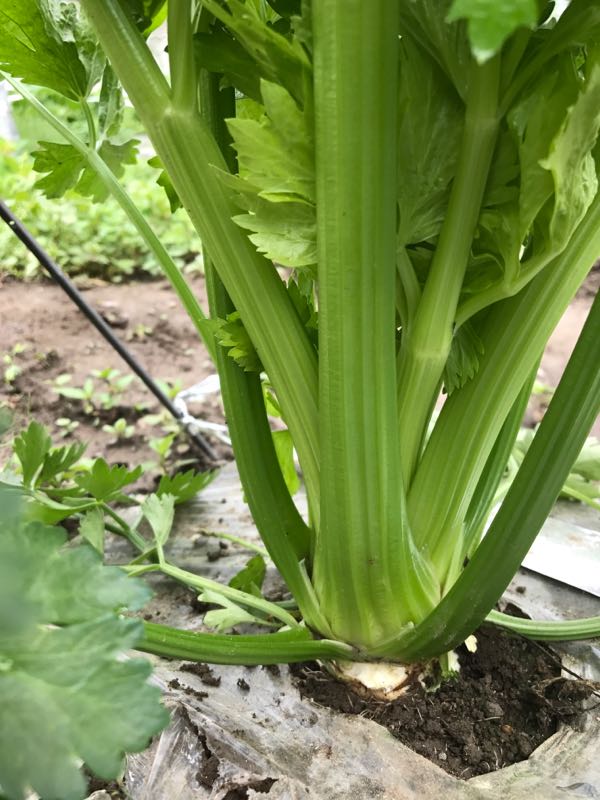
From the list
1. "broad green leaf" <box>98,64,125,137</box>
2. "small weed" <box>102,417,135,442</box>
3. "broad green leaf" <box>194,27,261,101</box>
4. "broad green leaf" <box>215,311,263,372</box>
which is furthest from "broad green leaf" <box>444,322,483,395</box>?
"small weed" <box>102,417,135,442</box>

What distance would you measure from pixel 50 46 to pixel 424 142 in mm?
442

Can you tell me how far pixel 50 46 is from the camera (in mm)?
775

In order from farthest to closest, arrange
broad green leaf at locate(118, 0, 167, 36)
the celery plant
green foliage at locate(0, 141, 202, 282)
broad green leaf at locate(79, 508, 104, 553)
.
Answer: green foliage at locate(0, 141, 202, 282) < broad green leaf at locate(79, 508, 104, 553) < broad green leaf at locate(118, 0, 167, 36) < the celery plant

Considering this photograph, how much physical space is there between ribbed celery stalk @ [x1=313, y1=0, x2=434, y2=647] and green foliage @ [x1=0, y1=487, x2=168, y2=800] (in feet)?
0.90

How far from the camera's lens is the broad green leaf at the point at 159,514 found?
3.04 ft

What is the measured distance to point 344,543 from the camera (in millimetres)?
719

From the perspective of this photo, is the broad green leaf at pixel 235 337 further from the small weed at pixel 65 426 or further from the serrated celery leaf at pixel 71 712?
the small weed at pixel 65 426

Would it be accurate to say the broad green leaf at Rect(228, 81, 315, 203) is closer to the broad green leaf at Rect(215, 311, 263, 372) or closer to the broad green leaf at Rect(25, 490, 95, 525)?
the broad green leaf at Rect(215, 311, 263, 372)

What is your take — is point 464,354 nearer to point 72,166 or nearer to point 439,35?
point 439,35

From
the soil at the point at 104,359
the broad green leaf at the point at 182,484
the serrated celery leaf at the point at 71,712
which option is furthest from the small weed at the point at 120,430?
the serrated celery leaf at the point at 71,712

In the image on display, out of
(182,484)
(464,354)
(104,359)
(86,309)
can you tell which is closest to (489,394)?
(464,354)

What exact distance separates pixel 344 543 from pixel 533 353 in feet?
0.90

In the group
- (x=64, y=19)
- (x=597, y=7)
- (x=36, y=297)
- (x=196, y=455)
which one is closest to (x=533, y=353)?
(x=597, y=7)

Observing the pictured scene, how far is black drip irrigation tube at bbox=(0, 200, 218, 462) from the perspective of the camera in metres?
1.15
